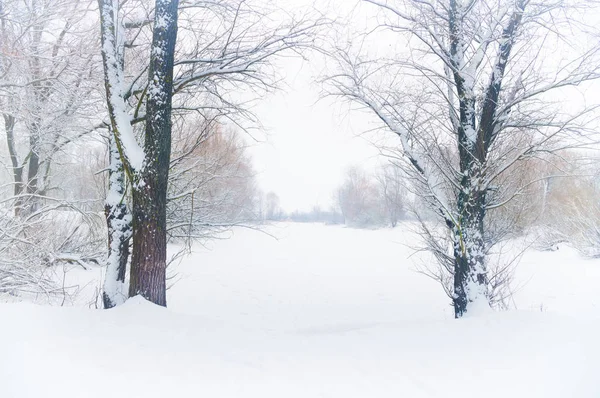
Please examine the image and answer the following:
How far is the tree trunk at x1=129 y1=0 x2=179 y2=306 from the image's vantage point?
3.38m

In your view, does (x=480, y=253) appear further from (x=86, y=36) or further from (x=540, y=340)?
(x=86, y=36)

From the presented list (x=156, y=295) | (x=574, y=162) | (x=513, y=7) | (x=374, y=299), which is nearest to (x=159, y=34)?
(x=156, y=295)

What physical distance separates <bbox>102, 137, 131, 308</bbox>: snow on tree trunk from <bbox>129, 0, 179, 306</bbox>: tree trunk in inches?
18.1

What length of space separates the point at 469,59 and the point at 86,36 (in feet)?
22.3

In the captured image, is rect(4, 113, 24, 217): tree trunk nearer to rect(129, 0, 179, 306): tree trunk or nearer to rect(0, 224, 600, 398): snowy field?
rect(129, 0, 179, 306): tree trunk

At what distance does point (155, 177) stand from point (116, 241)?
103cm

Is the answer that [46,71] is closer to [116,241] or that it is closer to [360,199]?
[116,241]

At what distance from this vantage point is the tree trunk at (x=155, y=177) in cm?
338

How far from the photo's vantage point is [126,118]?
12.1 feet

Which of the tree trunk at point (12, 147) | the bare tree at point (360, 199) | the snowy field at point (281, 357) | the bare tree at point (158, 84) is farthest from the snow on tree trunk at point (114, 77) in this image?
the bare tree at point (360, 199)

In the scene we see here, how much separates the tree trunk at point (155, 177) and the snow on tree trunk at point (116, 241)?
46 cm

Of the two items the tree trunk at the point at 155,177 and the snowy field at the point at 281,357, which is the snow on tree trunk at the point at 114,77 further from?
the snowy field at the point at 281,357

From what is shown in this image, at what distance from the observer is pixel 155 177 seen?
3416 mm

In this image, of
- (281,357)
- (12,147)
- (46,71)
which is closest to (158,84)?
(281,357)
